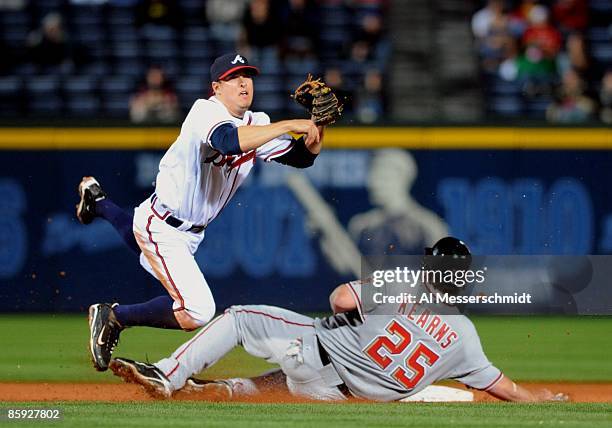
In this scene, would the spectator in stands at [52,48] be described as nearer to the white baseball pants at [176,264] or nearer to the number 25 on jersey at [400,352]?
the white baseball pants at [176,264]

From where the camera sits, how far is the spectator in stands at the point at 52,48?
13156 mm

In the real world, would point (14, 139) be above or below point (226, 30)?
below

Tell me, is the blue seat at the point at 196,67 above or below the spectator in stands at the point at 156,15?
below

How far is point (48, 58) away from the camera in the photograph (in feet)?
43.3

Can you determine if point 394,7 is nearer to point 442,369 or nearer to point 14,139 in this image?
point 14,139

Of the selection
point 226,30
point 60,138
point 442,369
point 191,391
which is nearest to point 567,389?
point 442,369

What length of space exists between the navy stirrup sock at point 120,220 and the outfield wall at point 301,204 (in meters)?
3.51

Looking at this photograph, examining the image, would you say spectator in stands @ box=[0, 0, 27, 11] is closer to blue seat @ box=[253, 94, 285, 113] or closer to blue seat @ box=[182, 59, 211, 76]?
blue seat @ box=[182, 59, 211, 76]

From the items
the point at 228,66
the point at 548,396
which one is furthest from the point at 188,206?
the point at 548,396

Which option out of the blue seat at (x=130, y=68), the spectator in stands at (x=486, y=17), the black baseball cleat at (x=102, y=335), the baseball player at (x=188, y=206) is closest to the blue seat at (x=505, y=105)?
the spectator in stands at (x=486, y=17)

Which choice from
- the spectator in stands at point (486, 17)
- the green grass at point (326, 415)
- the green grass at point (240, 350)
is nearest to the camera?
the green grass at point (326, 415)

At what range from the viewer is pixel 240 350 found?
9953mm

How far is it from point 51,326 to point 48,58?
3491 millimetres

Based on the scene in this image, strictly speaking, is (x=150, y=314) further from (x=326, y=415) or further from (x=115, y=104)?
(x=115, y=104)
